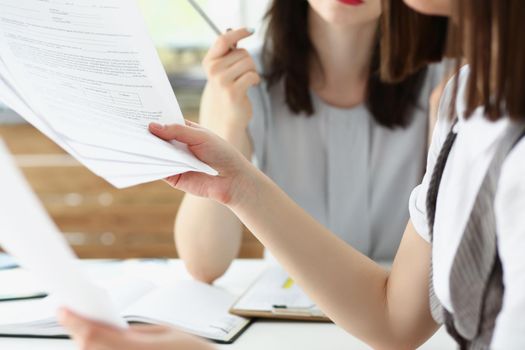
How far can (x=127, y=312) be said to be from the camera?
107 cm

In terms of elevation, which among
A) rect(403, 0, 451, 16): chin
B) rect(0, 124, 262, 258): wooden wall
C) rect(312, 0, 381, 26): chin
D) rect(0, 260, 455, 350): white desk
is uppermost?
rect(403, 0, 451, 16): chin

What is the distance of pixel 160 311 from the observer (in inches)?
42.4

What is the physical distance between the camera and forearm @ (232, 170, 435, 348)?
3.18 ft

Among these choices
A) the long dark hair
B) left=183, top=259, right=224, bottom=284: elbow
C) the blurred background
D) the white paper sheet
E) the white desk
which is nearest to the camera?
the white paper sheet

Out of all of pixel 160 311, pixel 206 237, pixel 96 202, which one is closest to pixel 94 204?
pixel 96 202

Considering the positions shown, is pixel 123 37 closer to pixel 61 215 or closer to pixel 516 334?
pixel 516 334

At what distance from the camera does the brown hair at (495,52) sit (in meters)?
0.64

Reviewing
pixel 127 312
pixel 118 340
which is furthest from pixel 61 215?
pixel 118 340

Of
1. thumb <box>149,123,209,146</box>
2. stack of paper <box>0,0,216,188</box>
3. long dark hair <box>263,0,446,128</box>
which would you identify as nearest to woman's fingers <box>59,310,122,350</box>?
stack of paper <box>0,0,216,188</box>

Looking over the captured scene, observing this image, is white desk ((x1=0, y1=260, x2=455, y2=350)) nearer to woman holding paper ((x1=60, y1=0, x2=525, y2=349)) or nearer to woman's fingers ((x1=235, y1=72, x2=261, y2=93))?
woman holding paper ((x1=60, y1=0, x2=525, y2=349))

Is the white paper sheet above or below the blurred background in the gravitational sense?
above

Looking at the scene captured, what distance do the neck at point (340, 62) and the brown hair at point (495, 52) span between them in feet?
3.10

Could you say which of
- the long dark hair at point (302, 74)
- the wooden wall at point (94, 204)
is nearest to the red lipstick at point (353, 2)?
the long dark hair at point (302, 74)

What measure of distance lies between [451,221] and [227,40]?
0.71m
